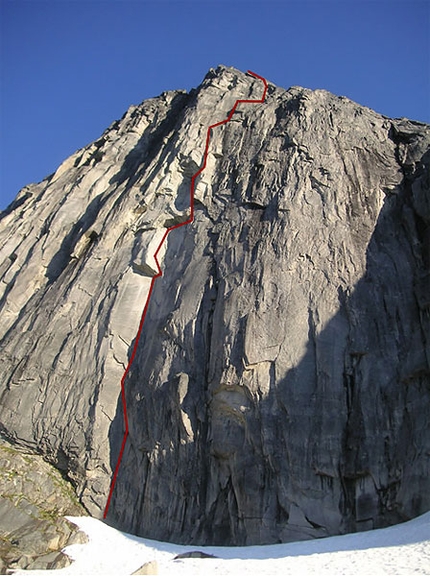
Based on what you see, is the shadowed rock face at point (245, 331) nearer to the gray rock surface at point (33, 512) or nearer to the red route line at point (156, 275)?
the red route line at point (156, 275)

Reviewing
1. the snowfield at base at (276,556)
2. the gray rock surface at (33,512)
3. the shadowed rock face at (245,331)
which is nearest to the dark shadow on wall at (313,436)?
the shadowed rock face at (245,331)

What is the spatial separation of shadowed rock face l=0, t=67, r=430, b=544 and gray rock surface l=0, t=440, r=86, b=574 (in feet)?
2.84

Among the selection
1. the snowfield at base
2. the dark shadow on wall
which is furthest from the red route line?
the snowfield at base

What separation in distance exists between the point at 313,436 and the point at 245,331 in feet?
16.3

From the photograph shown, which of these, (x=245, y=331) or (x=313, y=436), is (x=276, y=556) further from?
(x=245, y=331)

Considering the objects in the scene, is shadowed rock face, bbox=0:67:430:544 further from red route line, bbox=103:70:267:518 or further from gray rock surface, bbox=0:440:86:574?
gray rock surface, bbox=0:440:86:574

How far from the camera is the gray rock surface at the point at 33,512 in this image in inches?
801

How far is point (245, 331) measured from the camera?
24016 mm

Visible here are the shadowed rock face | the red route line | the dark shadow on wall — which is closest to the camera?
the dark shadow on wall

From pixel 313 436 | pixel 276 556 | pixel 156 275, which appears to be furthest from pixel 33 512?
pixel 156 275

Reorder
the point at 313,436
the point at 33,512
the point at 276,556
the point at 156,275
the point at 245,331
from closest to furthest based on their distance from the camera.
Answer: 1. the point at 276,556
2. the point at 313,436
3. the point at 33,512
4. the point at 245,331
5. the point at 156,275

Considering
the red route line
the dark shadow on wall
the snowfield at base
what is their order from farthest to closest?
the red route line < the dark shadow on wall < the snowfield at base

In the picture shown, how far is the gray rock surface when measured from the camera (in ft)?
66.7

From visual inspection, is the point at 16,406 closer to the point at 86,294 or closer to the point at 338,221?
the point at 86,294
